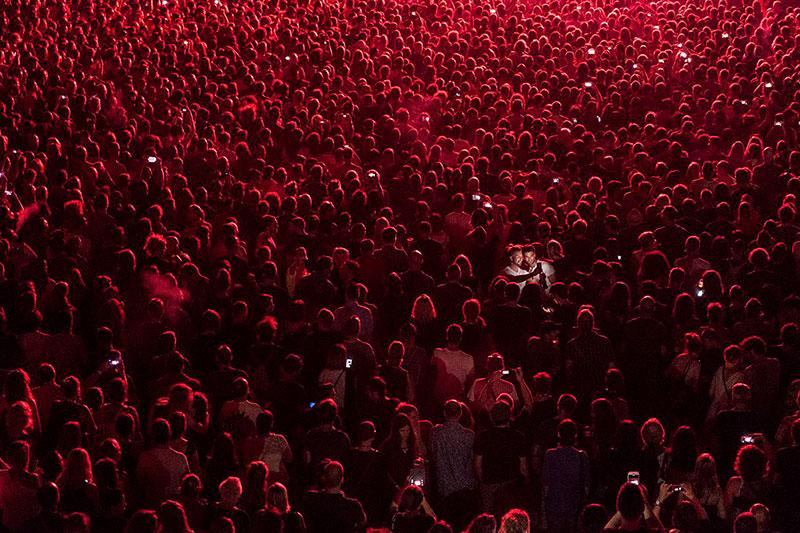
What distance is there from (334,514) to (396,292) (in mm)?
4289

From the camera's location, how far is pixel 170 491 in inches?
368

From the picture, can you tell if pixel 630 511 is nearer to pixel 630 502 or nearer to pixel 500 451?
pixel 630 502

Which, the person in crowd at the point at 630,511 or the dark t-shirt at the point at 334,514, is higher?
the person in crowd at the point at 630,511

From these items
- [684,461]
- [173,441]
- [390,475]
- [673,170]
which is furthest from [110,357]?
[673,170]

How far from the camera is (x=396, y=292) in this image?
42.3 feet

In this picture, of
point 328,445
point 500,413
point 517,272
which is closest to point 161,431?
point 328,445

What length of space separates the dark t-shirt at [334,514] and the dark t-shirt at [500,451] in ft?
4.84

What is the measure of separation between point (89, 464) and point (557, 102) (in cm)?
1266

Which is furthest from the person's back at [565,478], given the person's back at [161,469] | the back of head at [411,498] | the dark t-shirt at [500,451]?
the person's back at [161,469]

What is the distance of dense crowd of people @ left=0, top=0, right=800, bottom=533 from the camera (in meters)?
9.64

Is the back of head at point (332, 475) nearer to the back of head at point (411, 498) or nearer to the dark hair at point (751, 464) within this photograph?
the back of head at point (411, 498)

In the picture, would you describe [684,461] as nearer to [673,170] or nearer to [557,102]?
[673,170]

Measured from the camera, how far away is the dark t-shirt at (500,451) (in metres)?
10.0

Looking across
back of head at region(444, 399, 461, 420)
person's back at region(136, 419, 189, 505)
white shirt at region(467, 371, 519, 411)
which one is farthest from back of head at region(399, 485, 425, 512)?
white shirt at region(467, 371, 519, 411)
